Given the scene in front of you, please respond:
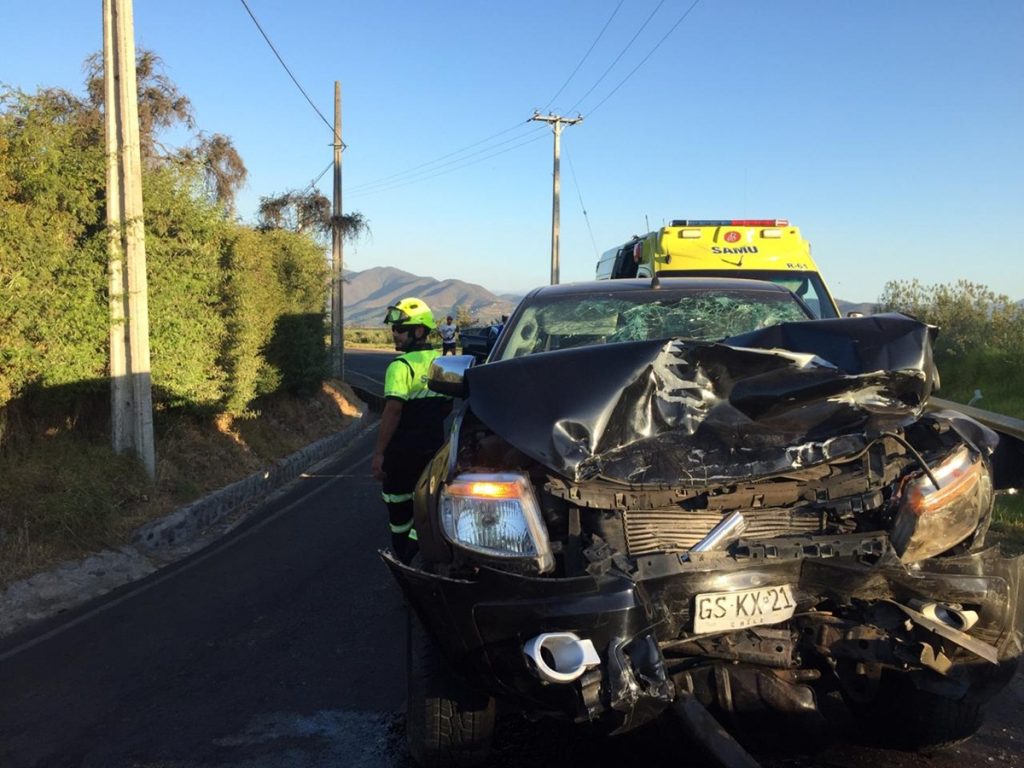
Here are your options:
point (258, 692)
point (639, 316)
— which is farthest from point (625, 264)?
point (258, 692)

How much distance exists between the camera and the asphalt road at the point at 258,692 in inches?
143

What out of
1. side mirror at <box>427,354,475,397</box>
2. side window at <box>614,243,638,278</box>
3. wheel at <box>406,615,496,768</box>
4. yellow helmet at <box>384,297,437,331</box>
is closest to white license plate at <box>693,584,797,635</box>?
wheel at <box>406,615,496,768</box>

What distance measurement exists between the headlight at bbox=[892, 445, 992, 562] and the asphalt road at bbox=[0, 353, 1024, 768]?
79cm

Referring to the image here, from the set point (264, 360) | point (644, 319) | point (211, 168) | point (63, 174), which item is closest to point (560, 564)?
point (644, 319)

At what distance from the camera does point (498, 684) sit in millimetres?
2842

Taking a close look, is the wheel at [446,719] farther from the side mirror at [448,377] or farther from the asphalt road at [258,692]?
the side mirror at [448,377]

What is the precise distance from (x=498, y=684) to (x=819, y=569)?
109cm

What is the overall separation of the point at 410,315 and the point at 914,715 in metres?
3.30

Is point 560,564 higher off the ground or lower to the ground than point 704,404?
lower

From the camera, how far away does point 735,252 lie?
10.6 m

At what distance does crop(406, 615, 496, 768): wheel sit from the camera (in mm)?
3219

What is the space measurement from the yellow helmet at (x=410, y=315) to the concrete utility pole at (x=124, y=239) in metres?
3.83

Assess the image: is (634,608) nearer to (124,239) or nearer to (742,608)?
(742,608)

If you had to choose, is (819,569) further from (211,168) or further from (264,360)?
(211,168)
